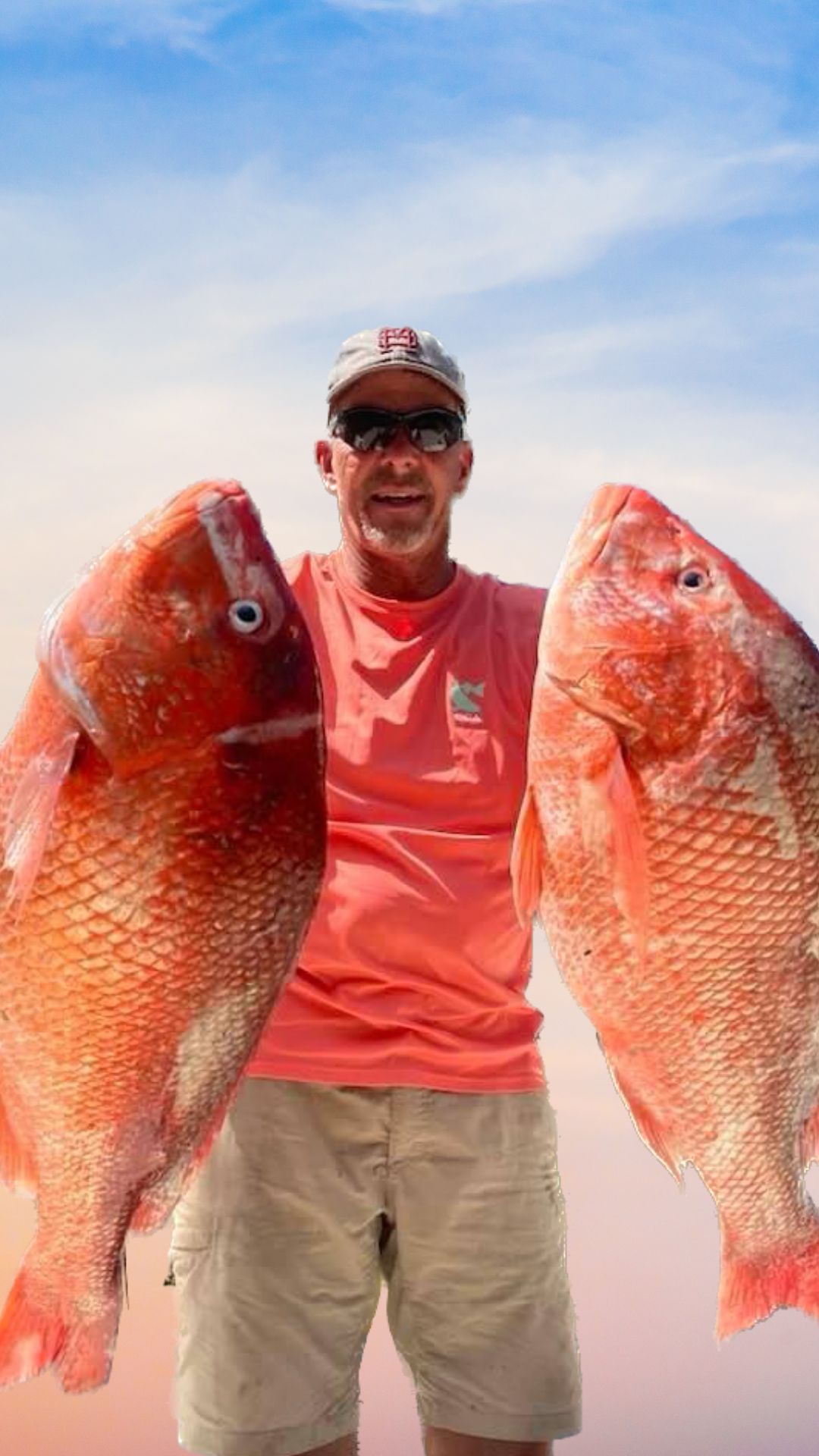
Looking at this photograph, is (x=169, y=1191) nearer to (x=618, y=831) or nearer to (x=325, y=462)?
(x=618, y=831)

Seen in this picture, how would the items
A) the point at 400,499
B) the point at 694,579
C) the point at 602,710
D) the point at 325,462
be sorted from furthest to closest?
the point at 325,462, the point at 400,499, the point at 694,579, the point at 602,710

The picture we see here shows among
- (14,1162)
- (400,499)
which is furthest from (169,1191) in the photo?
(400,499)

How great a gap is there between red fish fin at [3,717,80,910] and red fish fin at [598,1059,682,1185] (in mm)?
1317

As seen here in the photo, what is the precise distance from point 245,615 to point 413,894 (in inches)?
48.9

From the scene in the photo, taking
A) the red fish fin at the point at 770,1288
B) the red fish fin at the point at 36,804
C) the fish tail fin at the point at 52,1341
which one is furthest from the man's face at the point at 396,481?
the fish tail fin at the point at 52,1341

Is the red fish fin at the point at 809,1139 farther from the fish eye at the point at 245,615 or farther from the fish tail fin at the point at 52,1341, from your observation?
the fish eye at the point at 245,615

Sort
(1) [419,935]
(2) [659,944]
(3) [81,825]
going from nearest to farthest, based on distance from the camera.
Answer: (3) [81,825] → (2) [659,944] → (1) [419,935]

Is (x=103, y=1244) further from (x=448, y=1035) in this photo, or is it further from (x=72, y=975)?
(x=448, y=1035)

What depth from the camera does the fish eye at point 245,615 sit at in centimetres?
409

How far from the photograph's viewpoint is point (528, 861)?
13.9ft

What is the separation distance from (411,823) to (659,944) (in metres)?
1.05

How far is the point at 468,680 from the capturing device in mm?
5305

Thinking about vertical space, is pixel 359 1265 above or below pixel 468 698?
below

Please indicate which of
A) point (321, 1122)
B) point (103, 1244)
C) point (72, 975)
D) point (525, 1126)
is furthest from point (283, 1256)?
point (72, 975)
